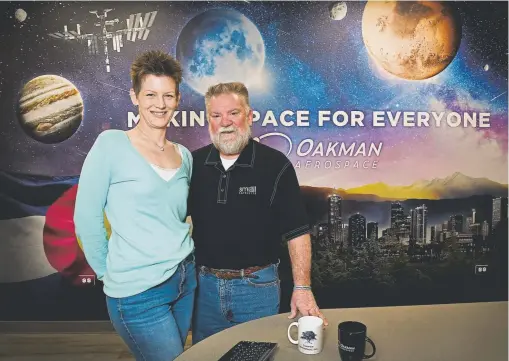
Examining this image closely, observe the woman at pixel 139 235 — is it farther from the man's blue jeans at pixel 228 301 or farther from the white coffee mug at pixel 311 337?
the white coffee mug at pixel 311 337

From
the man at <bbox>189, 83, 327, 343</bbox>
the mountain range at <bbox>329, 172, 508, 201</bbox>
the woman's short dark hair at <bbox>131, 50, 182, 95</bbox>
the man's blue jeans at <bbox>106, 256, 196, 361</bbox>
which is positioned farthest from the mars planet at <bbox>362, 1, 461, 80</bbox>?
the man's blue jeans at <bbox>106, 256, 196, 361</bbox>

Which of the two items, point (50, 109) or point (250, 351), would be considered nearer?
point (250, 351)

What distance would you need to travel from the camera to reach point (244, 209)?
1.98m

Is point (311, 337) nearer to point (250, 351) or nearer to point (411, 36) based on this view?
point (250, 351)

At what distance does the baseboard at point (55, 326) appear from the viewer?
3.53 m

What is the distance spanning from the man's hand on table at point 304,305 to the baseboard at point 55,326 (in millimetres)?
2291

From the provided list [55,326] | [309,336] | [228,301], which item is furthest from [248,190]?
[55,326]

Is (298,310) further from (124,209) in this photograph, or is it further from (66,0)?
(66,0)

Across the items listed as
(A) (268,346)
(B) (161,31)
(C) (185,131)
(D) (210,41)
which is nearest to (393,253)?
(C) (185,131)

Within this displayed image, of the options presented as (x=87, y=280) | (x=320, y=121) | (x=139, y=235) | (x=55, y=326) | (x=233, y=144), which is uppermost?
(x=320, y=121)

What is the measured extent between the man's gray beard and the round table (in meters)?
0.78

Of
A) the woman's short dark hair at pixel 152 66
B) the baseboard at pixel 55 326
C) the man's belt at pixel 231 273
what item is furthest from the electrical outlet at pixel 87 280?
the woman's short dark hair at pixel 152 66

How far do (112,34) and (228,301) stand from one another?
231 centimetres

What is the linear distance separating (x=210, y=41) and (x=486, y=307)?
252 centimetres
